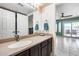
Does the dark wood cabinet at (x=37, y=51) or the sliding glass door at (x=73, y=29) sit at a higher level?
the sliding glass door at (x=73, y=29)

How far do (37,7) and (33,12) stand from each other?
0.28 metres

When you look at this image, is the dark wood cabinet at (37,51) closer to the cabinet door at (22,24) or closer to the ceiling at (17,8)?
the cabinet door at (22,24)

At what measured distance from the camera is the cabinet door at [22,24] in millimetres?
2248

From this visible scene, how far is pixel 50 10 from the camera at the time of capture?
3344 millimetres

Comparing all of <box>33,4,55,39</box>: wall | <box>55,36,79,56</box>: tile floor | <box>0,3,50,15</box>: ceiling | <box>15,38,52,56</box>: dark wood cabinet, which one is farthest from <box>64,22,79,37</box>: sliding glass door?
<box>0,3,50,15</box>: ceiling

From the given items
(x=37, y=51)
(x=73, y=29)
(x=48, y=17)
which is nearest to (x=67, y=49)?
(x=48, y=17)

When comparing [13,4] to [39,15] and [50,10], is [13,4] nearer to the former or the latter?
[39,15]

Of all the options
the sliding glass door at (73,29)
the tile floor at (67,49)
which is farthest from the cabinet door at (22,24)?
the sliding glass door at (73,29)

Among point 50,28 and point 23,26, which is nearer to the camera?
point 23,26

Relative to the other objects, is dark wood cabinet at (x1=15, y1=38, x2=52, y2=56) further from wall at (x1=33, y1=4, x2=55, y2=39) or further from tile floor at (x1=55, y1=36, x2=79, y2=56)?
tile floor at (x1=55, y1=36, x2=79, y2=56)

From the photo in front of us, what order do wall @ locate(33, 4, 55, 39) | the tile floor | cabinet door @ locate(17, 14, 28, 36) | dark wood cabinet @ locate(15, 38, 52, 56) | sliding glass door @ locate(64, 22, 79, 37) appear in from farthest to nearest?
sliding glass door @ locate(64, 22, 79, 37)
the tile floor
wall @ locate(33, 4, 55, 39)
cabinet door @ locate(17, 14, 28, 36)
dark wood cabinet @ locate(15, 38, 52, 56)

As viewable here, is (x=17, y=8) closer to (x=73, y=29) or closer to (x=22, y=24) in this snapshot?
(x=22, y=24)

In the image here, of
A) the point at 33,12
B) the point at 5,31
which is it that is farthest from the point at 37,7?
the point at 5,31

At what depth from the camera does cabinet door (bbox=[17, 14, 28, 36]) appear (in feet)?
7.37
